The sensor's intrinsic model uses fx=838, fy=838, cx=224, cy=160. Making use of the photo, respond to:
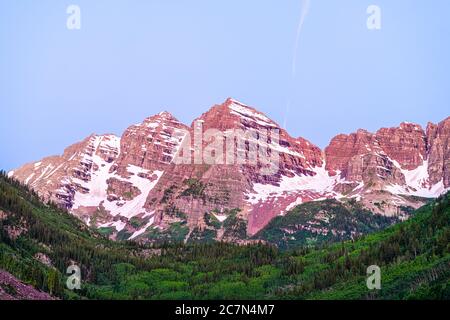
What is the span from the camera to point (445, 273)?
194m
